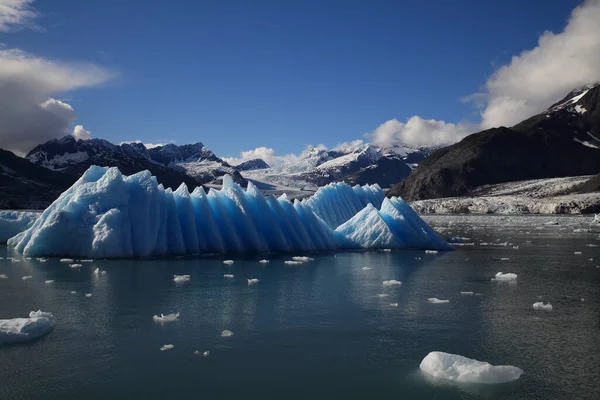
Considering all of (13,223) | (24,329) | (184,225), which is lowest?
(24,329)

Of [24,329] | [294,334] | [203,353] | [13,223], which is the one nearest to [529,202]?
[13,223]

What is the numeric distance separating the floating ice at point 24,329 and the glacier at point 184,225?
986 centimetres

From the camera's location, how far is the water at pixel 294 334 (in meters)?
6.48

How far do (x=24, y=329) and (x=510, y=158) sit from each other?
158 m

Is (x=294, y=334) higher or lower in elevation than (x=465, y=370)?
higher

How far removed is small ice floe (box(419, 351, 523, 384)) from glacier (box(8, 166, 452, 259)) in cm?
1418

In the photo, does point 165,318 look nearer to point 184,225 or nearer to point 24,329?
point 24,329

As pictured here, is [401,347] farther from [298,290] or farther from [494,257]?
[494,257]

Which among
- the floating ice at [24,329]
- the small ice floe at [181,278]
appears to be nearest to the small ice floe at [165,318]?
the floating ice at [24,329]

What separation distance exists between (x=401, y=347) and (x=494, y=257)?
46.0ft

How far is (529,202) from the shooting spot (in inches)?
3349

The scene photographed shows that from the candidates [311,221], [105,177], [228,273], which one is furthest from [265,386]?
[311,221]

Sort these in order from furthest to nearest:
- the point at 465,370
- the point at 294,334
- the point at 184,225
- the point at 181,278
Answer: the point at 184,225, the point at 181,278, the point at 294,334, the point at 465,370

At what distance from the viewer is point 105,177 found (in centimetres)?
1978
